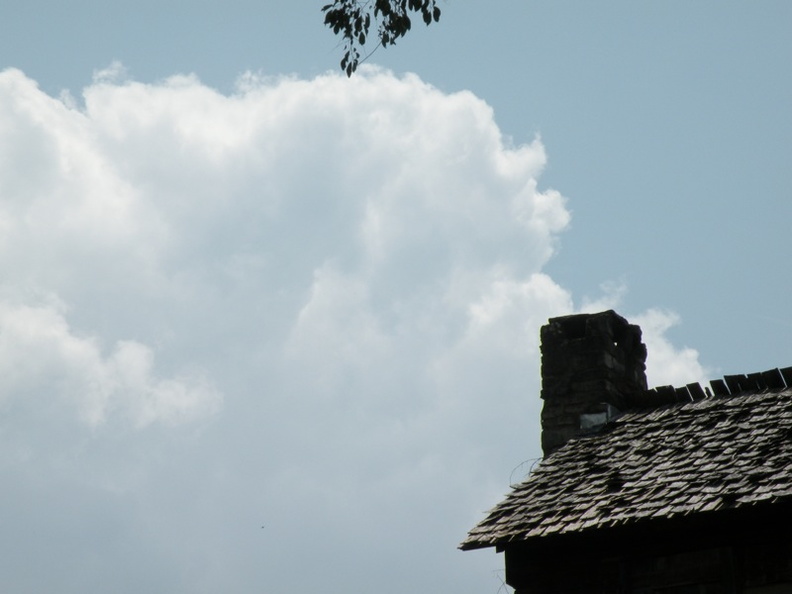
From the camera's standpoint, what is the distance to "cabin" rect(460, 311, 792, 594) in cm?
1015

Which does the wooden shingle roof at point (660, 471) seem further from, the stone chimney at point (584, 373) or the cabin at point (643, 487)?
the stone chimney at point (584, 373)

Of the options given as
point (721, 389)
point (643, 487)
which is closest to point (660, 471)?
point (643, 487)

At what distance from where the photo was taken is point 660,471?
37.1ft

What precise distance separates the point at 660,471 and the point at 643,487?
36cm

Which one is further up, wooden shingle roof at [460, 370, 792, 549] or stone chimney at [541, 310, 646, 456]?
stone chimney at [541, 310, 646, 456]

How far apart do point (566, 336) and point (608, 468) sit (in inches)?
102

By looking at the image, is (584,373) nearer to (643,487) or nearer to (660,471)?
(660,471)

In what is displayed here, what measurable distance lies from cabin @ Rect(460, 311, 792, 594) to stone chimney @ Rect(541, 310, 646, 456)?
0.6 inches

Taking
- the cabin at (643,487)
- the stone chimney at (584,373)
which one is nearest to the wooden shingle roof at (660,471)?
the cabin at (643,487)

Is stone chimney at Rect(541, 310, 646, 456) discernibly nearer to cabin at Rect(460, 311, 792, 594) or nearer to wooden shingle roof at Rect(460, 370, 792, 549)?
cabin at Rect(460, 311, 792, 594)

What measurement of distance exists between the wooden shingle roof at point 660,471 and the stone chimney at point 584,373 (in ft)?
→ 1.26

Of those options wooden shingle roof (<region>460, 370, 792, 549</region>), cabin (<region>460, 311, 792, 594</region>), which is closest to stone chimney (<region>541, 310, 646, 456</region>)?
cabin (<region>460, 311, 792, 594</region>)

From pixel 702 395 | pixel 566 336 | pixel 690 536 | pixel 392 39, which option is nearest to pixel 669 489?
pixel 690 536

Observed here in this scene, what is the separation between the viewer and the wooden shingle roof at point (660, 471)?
10.3 metres
